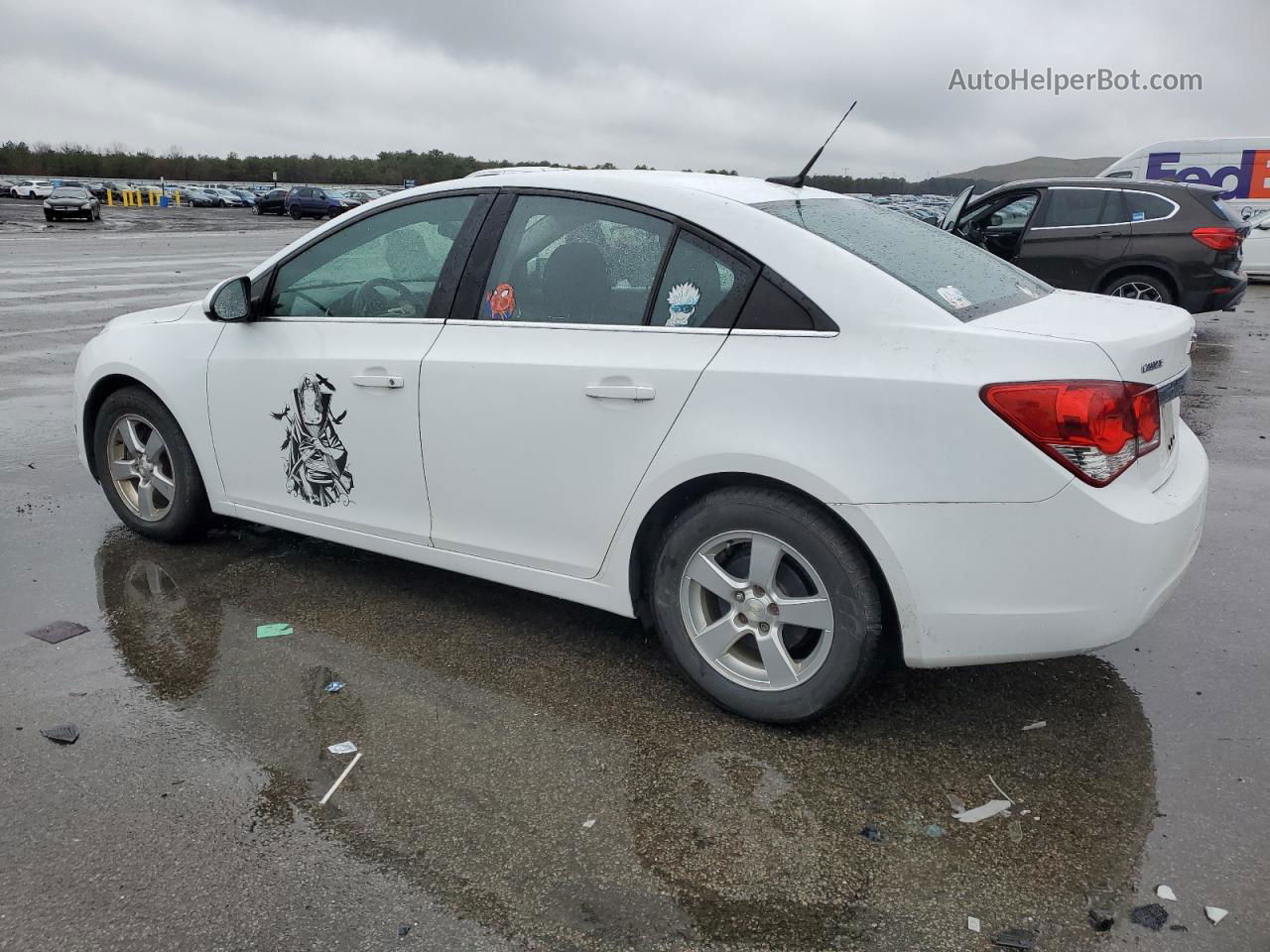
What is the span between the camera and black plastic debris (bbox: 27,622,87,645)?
4.08 meters

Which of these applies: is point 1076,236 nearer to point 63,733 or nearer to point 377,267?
point 377,267

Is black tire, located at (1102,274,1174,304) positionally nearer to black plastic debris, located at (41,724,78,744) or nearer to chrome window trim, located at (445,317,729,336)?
chrome window trim, located at (445,317,729,336)

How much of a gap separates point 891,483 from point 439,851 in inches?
62.2

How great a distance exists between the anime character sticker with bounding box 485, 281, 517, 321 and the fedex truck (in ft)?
72.5

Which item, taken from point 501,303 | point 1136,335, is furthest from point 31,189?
point 1136,335

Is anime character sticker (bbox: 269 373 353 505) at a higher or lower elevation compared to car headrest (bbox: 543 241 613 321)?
lower

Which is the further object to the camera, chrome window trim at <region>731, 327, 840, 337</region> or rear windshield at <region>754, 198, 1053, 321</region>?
rear windshield at <region>754, 198, 1053, 321</region>

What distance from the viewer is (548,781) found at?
3115 millimetres

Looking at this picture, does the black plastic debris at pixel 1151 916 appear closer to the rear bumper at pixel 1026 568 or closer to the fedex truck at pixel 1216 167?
the rear bumper at pixel 1026 568

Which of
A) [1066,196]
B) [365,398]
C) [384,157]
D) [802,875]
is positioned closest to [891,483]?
[802,875]

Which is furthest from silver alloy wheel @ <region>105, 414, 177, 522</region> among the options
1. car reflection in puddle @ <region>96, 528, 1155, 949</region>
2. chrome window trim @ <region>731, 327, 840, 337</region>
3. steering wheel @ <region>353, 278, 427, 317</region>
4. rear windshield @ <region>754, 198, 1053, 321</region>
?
rear windshield @ <region>754, 198, 1053, 321</region>

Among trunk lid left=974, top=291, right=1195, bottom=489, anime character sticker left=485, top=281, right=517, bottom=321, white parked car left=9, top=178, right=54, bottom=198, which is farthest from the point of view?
white parked car left=9, top=178, right=54, bottom=198

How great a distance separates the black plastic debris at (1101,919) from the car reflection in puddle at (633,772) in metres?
0.02

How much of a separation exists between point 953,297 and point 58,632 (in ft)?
11.6
